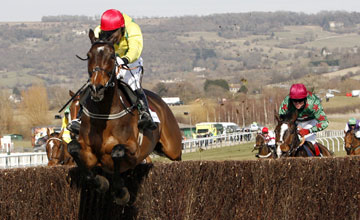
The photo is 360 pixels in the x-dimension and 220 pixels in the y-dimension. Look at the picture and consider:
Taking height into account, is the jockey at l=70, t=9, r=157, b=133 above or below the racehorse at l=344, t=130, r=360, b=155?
above

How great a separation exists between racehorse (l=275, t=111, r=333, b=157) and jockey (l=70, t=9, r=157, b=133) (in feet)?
10.0

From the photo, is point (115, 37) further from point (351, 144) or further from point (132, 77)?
point (351, 144)

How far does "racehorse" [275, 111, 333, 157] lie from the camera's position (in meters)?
10.6

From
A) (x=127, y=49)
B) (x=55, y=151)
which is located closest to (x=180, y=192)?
(x=127, y=49)

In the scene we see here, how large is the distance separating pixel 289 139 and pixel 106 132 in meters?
4.11

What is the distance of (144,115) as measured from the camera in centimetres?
Result: 768

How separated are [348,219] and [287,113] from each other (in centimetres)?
270

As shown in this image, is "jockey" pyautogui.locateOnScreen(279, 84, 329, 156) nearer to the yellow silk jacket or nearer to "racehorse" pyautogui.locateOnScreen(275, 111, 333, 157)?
"racehorse" pyautogui.locateOnScreen(275, 111, 333, 157)

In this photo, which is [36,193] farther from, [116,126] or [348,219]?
[348,219]

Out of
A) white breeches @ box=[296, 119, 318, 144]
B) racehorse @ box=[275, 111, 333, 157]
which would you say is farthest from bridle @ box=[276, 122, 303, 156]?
white breeches @ box=[296, 119, 318, 144]

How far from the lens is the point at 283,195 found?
8.06 metres

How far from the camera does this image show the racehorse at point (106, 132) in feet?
22.8

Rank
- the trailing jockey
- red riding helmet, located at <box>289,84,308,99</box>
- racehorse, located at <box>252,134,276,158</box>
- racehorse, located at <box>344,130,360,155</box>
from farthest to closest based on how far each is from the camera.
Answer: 1. racehorse, located at <box>252,134,276,158</box>
2. racehorse, located at <box>344,130,360,155</box>
3. the trailing jockey
4. red riding helmet, located at <box>289,84,308,99</box>

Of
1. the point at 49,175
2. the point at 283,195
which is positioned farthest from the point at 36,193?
the point at 283,195
